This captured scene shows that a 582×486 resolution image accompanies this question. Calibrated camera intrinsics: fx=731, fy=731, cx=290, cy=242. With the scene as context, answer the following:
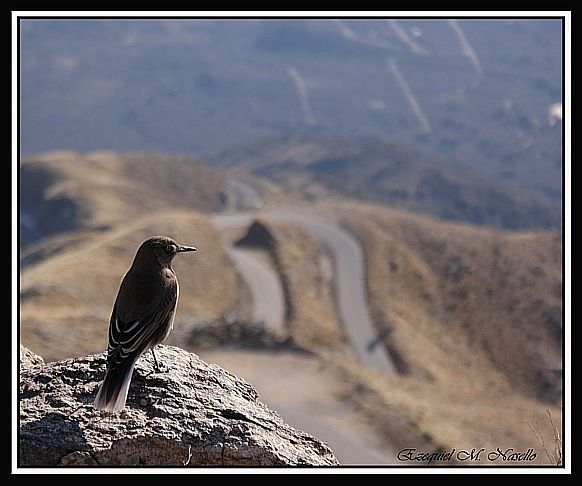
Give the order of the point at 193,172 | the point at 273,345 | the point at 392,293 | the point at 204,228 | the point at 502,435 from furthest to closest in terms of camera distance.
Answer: the point at 193,172
the point at 204,228
the point at 392,293
the point at 273,345
the point at 502,435

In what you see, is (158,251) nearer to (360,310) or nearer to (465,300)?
(360,310)

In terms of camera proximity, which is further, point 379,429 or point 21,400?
point 379,429

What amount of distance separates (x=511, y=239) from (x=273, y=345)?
57216 millimetres

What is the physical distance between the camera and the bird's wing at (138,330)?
819 centimetres

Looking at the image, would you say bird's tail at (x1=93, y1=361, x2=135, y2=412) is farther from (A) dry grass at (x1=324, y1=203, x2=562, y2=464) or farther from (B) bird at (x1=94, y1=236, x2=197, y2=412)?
(A) dry grass at (x1=324, y1=203, x2=562, y2=464)

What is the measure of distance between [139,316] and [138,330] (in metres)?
0.23

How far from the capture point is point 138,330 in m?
8.44

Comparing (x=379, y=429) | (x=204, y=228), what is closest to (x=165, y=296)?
(x=379, y=429)

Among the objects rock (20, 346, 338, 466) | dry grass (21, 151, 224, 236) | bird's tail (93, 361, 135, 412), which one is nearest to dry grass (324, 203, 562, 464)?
rock (20, 346, 338, 466)

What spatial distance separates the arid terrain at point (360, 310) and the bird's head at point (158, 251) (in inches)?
710

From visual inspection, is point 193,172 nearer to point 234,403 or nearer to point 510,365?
point 510,365

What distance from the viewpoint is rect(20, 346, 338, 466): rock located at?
8211mm

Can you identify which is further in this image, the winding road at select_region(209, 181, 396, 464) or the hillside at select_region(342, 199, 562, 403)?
the hillside at select_region(342, 199, 562, 403)

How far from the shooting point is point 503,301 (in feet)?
263
